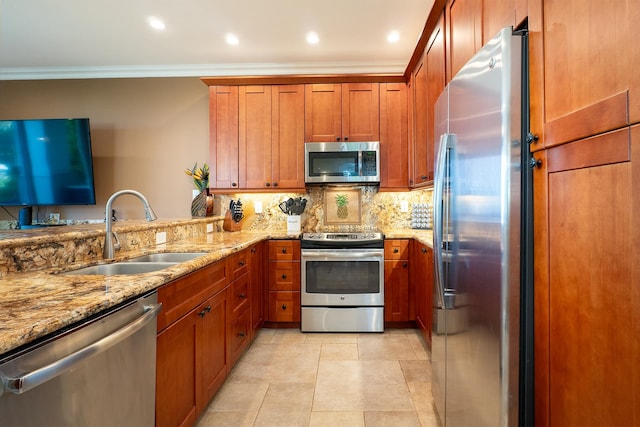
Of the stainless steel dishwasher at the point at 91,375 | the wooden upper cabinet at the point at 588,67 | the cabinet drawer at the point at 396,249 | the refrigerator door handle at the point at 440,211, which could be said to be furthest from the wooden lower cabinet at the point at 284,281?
the wooden upper cabinet at the point at 588,67

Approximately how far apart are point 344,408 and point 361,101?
274 cm

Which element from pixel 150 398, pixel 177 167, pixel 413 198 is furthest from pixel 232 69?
pixel 150 398

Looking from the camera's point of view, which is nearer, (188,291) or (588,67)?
(588,67)

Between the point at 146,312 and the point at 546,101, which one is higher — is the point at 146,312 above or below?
below

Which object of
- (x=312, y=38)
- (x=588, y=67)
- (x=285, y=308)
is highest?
(x=312, y=38)

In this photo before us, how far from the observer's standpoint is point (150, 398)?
3.65 ft

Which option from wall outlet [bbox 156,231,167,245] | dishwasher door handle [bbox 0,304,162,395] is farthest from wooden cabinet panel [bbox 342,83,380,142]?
dishwasher door handle [bbox 0,304,162,395]

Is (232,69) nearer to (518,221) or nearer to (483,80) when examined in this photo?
(483,80)

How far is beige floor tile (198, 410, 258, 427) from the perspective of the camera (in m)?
1.64

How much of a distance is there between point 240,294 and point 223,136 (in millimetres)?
1763

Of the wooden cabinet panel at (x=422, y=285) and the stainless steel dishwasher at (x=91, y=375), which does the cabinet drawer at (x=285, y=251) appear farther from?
the stainless steel dishwasher at (x=91, y=375)

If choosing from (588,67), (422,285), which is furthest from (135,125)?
(588,67)

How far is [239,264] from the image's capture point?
2.22 meters

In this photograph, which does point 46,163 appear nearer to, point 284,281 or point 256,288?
point 256,288
